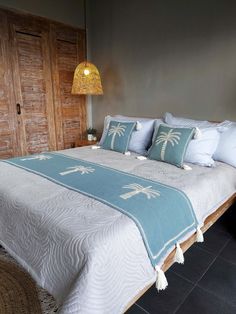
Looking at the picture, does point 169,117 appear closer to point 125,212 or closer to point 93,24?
point 125,212

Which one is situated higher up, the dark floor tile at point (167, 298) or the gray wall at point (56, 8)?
the gray wall at point (56, 8)

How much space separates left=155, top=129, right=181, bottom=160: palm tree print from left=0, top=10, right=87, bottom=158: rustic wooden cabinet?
197 cm

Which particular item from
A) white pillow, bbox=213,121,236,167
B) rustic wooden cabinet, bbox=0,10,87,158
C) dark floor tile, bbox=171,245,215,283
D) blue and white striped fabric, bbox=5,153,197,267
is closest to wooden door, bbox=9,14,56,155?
rustic wooden cabinet, bbox=0,10,87,158

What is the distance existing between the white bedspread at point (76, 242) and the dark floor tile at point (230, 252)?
1.64 feet

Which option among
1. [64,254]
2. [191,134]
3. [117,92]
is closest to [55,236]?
[64,254]

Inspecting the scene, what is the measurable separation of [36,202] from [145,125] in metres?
1.64

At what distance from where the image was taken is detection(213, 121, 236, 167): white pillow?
208cm

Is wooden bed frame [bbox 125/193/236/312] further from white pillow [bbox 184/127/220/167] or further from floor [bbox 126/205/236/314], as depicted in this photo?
white pillow [bbox 184/127/220/167]

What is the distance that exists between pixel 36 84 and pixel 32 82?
63 mm

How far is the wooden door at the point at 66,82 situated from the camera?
336 centimetres

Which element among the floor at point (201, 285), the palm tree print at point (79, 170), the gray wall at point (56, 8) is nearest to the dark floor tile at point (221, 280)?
the floor at point (201, 285)

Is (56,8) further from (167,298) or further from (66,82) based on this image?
(167,298)

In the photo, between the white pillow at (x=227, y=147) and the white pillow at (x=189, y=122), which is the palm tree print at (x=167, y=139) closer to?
the white pillow at (x=189, y=122)

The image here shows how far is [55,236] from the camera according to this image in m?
1.11
